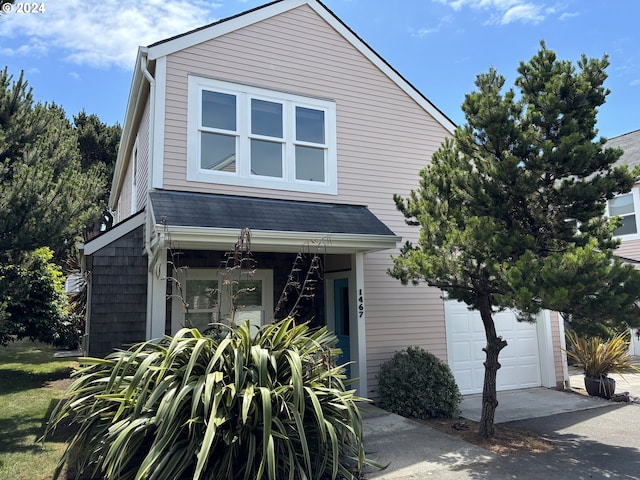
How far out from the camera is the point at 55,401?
794cm

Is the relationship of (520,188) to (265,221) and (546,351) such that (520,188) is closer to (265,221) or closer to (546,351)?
(265,221)

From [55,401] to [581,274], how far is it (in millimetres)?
8630

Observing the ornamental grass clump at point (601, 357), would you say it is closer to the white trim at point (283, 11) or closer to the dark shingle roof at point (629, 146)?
the white trim at point (283, 11)

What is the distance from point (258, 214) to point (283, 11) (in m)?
4.27

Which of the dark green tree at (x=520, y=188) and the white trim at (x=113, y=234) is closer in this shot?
the dark green tree at (x=520, y=188)

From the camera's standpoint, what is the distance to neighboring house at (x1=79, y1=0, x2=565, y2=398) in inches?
258

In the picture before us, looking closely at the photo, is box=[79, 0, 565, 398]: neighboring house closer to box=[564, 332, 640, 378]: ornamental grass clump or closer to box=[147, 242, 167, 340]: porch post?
box=[147, 242, 167, 340]: porch post

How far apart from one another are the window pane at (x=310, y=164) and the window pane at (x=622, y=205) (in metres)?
11.5

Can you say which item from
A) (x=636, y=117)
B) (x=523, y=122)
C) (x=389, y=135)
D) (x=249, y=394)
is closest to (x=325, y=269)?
(x=389, y=135)

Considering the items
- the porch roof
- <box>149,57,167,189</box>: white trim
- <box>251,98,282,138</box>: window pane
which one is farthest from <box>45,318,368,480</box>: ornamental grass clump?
<box>251,98,282,138</box>: window pane

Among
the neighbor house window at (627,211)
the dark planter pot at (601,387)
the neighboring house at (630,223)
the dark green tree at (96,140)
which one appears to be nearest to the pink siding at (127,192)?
the dark planter pot at (601,387)

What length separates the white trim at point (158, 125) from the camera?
7.11 metres

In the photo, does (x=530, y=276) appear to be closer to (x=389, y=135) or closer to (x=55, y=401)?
(x=389, y=135)

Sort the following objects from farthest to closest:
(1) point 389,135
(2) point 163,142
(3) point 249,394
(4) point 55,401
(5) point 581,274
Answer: (1) point 389,135 → (4) point 55,401 → (2) point 163,142 → (5) point 581,274 → (3) point 249,394
